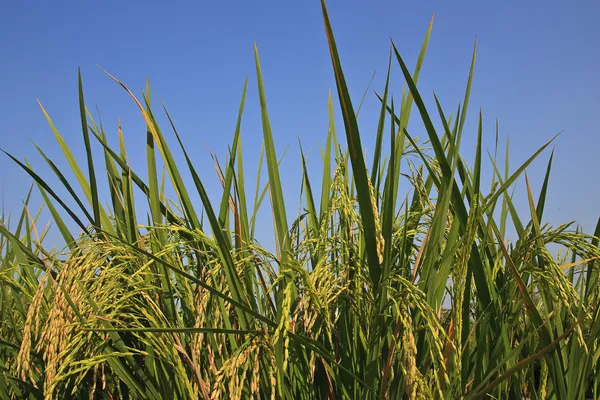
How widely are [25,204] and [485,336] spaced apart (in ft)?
7.49

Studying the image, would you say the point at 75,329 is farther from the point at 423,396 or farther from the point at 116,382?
the point at 423,396

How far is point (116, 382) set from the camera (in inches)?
77.2

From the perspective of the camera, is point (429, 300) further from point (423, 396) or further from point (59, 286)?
point (59, 286)

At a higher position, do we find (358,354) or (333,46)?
(333,46)

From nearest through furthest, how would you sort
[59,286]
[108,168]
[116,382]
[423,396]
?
[423,396], [59,286], [116,382], [108,168]

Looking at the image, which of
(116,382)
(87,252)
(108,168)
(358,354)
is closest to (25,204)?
(108,168)

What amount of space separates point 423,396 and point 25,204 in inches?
91.4

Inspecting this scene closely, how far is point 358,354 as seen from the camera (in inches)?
63.8

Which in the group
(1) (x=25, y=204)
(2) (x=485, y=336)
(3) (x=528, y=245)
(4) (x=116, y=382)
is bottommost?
(4) (x=116, y=382)

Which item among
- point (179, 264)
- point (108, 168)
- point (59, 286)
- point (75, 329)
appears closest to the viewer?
point (59, 286)

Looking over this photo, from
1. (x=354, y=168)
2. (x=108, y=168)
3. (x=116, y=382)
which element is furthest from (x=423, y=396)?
(x=108, y=168)

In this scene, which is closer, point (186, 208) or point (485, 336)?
point (485, 336)

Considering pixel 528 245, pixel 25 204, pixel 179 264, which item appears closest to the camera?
pixel 528 245

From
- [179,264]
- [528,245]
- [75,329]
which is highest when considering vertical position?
[528,245]
